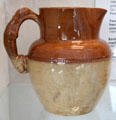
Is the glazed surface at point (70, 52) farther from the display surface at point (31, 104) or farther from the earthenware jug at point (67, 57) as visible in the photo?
the display surface at point (31, 104)

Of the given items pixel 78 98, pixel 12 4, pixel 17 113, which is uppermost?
pixel 12 4

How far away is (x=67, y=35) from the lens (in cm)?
54

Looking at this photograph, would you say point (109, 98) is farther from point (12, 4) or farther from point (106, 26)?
point (12, 4)

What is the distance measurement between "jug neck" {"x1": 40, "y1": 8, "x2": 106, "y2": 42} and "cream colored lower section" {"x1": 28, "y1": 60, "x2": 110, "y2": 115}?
72mm

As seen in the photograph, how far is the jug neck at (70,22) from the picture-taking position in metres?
0.54

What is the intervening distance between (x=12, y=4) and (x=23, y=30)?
9cm

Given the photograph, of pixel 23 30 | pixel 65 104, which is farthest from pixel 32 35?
pixel 65 104

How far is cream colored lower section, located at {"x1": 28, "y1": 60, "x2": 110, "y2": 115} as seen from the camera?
525 millimetres

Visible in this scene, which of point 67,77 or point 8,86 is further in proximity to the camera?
point 8,86

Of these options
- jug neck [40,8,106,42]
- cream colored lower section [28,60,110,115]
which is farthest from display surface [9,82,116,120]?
jug neck [40,8,106,42]

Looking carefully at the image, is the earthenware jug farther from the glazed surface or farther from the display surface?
the display surface

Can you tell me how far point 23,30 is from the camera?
2.50 ft

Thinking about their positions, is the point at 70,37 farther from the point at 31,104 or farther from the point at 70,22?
the point at 31,104

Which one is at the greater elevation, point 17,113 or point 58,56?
point 58,56
